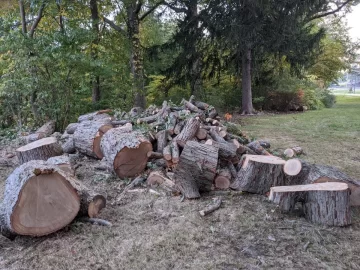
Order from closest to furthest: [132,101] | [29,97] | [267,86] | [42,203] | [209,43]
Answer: [42,203], [29,97], [132,101], [209,43], [267,86]

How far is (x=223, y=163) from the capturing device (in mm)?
3693

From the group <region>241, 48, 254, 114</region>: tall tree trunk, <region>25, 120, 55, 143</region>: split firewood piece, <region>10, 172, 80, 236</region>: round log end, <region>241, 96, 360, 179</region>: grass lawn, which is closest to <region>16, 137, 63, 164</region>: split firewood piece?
<region>25, 120, 55, 143</region>: split firewood piece

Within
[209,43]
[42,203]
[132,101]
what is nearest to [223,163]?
[42,203]

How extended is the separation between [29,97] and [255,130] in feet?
17.9

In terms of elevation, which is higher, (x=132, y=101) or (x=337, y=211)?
(x=132, y=101)

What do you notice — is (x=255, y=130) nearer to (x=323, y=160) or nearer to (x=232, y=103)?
(x=323, y=160)

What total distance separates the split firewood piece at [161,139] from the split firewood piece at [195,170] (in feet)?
2.64

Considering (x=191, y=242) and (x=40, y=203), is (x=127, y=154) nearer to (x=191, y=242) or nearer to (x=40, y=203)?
(x=40, y=203)

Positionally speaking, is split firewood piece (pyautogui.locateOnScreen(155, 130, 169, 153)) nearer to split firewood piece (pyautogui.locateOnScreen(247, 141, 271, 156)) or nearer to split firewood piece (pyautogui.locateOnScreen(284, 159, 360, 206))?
split firewood piece (pyautogui.locateOnScreen(247, 141, 271, 156))

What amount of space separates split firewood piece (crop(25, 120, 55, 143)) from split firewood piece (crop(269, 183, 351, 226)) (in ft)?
15.1

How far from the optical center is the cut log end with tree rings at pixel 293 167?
9.66 feet

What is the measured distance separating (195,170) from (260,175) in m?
0.67

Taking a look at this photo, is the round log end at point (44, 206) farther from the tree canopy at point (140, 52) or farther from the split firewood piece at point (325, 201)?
the tree canopy at point (140, 52)

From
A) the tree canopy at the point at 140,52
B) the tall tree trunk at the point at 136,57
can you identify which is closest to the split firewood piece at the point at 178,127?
the tree canopy at the point at 140,52
